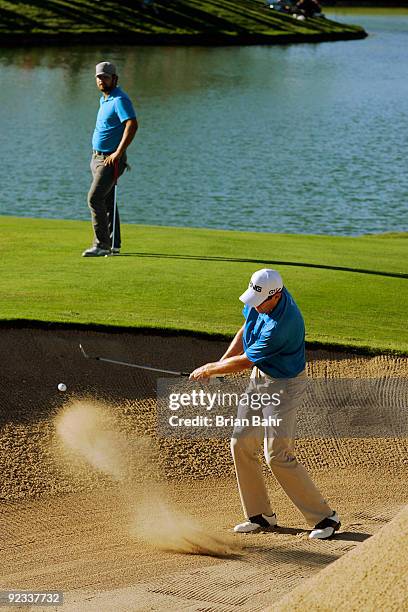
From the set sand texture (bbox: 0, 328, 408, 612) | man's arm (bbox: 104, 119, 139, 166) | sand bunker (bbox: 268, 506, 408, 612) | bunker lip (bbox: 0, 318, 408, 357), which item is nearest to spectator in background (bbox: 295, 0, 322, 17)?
man's arm (bbox: 104, 119, 139, 166)

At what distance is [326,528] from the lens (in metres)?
8.41

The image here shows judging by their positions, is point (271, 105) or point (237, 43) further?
point (237, 43)

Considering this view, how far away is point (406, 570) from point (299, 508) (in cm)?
286

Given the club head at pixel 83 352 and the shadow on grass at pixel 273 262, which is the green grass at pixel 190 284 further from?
the club head at pixel 83 352

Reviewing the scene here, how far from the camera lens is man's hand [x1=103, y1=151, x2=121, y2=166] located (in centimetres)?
1462

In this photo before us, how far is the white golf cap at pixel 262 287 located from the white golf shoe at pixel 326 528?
183 cm

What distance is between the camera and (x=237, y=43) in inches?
3189

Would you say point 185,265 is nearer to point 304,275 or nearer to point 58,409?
point 304,275

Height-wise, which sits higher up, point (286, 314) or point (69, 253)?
point (286, 314)

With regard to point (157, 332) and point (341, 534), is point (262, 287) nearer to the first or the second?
point (341, 534)

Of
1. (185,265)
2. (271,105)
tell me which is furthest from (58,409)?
(271,105)

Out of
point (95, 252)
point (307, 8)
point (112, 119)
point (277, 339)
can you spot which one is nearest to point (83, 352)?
point (277, 339)

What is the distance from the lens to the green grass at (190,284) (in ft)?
40.3

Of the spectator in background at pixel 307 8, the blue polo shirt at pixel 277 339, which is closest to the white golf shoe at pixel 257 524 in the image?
the blue polo shirt at pixel 277 339
